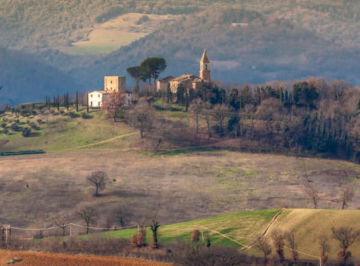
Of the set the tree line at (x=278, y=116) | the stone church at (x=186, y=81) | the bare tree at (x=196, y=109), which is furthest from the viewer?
the stone church at (x=186, y=81)

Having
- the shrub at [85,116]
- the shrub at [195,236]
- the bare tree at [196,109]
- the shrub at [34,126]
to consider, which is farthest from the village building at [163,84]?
the shrub at [195,236]

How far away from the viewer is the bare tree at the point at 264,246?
249 ft

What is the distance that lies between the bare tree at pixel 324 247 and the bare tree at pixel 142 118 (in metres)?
81.8

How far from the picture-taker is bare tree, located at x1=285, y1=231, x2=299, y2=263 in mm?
75637

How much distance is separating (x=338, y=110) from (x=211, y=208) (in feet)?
203

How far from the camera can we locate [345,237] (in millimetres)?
77250

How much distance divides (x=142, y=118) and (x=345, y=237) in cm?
8618

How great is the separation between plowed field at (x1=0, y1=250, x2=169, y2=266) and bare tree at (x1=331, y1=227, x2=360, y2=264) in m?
18.4

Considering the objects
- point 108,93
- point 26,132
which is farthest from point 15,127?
point 108,93

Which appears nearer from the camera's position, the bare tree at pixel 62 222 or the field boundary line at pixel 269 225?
the field boundary line at pixel 269 225

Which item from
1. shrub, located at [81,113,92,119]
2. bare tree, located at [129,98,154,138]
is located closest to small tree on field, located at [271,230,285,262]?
bare tree, located at [129,98,154,138]

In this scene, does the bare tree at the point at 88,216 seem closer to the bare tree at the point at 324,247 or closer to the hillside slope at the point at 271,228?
the hillside slope at the point at 271,228

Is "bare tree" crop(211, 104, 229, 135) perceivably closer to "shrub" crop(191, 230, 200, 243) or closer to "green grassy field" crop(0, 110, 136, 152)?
"green grassy field" crop(0, 110, 136, 152)

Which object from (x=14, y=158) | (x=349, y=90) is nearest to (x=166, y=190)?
(x=14, y=158)
